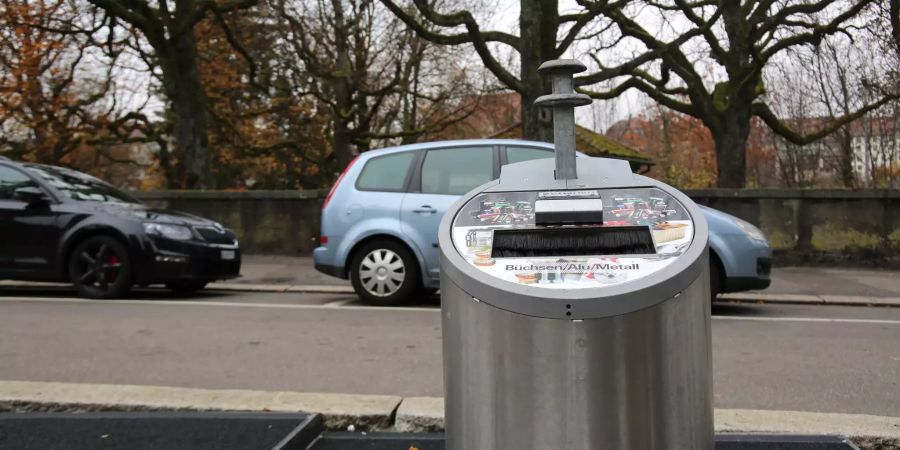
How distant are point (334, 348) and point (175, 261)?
3239mm

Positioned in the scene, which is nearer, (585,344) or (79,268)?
(585,344)

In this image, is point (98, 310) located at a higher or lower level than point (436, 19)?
lower

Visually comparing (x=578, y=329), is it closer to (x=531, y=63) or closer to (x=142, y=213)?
(x=142, y=213)

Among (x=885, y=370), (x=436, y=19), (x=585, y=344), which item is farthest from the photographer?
(x=436, y=19)

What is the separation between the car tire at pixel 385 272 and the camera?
768 centimetres

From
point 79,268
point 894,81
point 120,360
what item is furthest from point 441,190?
point 894,81

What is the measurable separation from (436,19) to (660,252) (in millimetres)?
11848

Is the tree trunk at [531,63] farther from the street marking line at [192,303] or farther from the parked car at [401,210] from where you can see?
the street marking line at [192,303]

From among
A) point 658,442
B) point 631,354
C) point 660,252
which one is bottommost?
point 658,442

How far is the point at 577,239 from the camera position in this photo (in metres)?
Answer: 2.16

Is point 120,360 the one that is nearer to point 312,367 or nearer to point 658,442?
point 312,367

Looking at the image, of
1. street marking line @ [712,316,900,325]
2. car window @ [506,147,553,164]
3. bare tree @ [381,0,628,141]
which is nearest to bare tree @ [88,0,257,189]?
bare tree @ [381,0,628,141]

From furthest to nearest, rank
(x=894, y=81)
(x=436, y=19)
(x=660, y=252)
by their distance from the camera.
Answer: (x=894, y=81) → (x=436, y=19) → (x=660, y=252)

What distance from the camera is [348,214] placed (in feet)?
25.6
